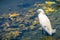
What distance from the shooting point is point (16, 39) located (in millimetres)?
1802

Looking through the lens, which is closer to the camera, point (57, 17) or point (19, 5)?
point (57, 17)

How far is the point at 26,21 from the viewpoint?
200 centimetres

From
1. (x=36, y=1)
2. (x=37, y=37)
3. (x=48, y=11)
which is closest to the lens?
(x=37, y=37)

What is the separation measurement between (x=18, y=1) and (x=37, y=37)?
684 mm

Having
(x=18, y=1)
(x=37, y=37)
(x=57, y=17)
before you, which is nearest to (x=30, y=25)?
(x=37, y=37)

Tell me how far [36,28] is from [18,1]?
55 cm

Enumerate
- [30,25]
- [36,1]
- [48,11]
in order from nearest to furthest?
1. [30,25]
2. [48,11]
3. [36,1]

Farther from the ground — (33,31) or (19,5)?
(19,5)

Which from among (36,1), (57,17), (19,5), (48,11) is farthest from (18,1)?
(57,17)

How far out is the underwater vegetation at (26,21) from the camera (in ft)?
5.99

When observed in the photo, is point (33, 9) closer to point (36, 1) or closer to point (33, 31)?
point (36, 1)

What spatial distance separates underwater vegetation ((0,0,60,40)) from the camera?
1.83 metres

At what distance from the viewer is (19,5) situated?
7.22 ft

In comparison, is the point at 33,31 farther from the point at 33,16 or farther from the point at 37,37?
the point at 33,16
